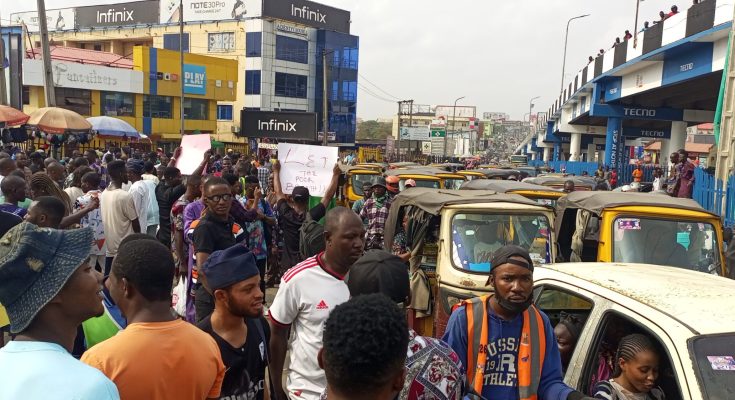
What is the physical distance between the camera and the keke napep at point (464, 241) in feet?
19.0

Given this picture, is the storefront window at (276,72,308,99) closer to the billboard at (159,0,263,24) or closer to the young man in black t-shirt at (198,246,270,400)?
the billboard at (159,0,263,24)

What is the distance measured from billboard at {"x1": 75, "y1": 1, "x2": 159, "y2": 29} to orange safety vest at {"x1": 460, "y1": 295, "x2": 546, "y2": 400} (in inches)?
2667

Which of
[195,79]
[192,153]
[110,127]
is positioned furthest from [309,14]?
[192,153]

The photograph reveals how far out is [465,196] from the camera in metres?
6.79

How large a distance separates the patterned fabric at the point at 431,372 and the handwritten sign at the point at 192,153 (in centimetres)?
669

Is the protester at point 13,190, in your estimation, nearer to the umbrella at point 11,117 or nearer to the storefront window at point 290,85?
the umbrella at point 11,117

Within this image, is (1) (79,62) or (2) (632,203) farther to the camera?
(1) (79,62)

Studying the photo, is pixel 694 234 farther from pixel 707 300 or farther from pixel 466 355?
pixel 466 355

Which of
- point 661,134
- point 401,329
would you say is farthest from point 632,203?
point 661,134

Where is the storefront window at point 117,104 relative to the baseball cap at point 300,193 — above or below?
above

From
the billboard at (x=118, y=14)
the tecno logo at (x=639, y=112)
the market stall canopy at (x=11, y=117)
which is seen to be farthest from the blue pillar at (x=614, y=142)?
the billboard at (x=118, y=14)

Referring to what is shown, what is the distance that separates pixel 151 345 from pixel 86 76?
39.7 metres

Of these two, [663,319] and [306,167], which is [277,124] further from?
[663,319]

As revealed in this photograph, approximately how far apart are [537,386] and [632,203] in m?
3.82
